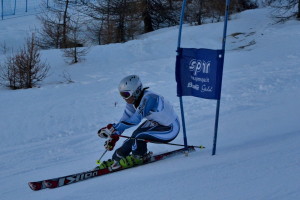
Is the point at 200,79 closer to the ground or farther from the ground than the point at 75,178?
farther from the ground

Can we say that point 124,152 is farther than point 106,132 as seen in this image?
Yes

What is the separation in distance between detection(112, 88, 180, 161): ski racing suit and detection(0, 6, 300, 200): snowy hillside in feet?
1.16

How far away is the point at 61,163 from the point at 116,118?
8.91ft

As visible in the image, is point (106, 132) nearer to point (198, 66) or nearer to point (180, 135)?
point (198, 66)

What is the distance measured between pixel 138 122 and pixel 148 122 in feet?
0.72

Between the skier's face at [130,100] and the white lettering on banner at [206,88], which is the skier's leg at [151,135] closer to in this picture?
the skier's face at [130,100]

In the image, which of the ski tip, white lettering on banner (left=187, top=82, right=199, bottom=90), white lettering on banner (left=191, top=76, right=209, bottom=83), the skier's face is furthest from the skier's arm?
the ski tip

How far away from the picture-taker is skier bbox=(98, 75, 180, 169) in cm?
545

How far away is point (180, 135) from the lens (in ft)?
24.4

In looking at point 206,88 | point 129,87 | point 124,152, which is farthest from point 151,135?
point 206,88

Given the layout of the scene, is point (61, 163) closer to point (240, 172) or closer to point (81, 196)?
point (81, 196)

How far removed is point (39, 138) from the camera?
27.5 ft

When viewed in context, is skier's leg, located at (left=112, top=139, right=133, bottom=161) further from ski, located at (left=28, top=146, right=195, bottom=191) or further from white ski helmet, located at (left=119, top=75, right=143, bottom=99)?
white ski helmet, located at (left=119, top=75, right=143, bottom=99)

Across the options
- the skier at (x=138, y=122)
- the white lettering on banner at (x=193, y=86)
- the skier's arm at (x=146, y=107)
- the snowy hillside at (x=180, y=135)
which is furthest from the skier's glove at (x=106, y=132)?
the white lettering on banner at (x=193, y=86)
